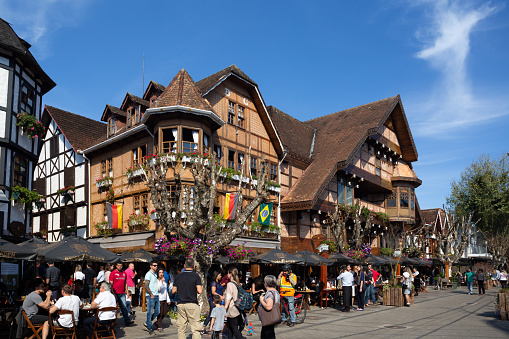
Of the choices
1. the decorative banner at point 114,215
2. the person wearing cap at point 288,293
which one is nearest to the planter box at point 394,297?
the person wearing cap at point 288,293

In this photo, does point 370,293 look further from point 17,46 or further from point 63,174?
point 63,174

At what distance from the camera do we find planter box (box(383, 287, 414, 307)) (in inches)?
893

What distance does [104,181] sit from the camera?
1126 inches

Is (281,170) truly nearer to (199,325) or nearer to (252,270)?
(252,270)

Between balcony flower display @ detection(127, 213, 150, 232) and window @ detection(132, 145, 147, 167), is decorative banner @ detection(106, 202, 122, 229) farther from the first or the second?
window @ detection(132, 145, 147, 167)

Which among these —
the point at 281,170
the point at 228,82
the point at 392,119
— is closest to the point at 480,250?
the point at 392,119

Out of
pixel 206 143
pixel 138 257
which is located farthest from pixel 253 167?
pixel 138 257

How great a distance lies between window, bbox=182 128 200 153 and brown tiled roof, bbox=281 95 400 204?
26.9 feet

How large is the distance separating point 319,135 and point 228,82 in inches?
472

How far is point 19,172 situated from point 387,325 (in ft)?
59.1

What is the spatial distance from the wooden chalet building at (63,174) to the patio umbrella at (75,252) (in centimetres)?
1562

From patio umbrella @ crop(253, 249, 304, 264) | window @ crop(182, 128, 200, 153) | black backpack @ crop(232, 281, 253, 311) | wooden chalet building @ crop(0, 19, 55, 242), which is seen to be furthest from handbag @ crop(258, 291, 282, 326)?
wooden chalet building @ crop(0, 19, 55, 242)

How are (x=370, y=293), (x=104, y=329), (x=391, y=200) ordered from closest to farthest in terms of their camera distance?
(x=104, y=329), (x=370, y=293), (x=391, y=200)

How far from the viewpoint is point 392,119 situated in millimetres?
40781
